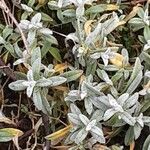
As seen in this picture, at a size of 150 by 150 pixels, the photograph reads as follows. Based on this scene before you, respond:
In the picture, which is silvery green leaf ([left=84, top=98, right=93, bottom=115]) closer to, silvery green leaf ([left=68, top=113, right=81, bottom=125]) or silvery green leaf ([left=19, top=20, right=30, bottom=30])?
silvery green leaf ([left=68, top=113, right=81, bottom=125])

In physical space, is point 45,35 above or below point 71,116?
above

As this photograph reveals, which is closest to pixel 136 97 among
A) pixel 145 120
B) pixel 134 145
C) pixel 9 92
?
pixel 145 120

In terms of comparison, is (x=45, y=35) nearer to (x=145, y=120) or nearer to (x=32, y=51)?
(x=32, y=51)

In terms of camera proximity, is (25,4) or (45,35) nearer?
(45,35)

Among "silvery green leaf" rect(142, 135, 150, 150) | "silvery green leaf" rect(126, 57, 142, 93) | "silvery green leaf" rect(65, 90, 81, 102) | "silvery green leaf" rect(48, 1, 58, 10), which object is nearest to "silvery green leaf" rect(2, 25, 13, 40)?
"silvery green leaf" rect(48, 1, 58, 10)

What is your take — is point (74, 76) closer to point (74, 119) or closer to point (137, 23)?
point (74, 119)

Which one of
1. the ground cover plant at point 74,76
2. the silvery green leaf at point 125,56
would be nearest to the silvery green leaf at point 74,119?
the ground cover plant at point 74,76

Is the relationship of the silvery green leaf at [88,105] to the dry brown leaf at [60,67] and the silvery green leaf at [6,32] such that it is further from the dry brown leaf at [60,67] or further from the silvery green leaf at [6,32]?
the silvery green leaf at [6,32]

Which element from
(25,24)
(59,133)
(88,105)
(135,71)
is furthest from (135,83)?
(25,24)
